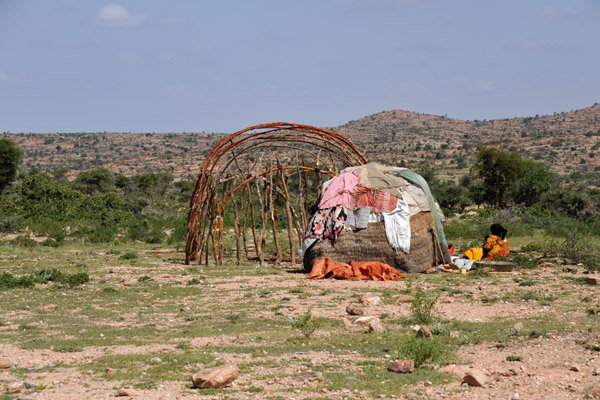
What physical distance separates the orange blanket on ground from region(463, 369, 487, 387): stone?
7024 mm

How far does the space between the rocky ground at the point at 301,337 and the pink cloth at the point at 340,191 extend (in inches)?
75.5

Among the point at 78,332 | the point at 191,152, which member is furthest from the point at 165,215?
the point at 191,152

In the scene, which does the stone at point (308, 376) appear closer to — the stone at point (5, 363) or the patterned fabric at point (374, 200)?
the stone at point (5, 363)

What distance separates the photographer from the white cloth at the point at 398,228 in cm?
1336

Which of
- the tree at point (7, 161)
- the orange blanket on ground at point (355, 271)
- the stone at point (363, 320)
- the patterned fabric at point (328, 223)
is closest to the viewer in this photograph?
the stone at point (363, 320)

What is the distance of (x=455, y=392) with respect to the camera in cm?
559

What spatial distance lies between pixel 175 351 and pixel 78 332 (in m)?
1.93

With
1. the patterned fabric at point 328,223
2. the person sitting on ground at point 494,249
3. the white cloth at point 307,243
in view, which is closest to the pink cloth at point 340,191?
the patterned fabric at point 328,223

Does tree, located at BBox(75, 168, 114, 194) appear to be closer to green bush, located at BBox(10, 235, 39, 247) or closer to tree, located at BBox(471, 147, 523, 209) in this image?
green bush, located at BBox(10, 235, 39, 247)

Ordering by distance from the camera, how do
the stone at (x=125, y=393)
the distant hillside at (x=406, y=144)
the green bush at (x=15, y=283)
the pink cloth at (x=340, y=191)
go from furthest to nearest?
the distant hillside at (x=406, y=144) < the pink cloth at (x=340, y=191) < the green bush at (x=15, y=283) < the stone at (x=125, y=393)

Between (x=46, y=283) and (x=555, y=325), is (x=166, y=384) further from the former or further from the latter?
(x=46, y=283)

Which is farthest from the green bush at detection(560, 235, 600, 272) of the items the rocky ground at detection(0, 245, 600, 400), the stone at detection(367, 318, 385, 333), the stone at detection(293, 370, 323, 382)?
the stone at detection(293, 370, 323, 382)

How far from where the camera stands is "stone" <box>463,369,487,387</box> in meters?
5.66

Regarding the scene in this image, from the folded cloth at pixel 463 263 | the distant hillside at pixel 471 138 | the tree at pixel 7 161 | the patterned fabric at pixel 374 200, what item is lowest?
the folded cloth at pixel 463 263
